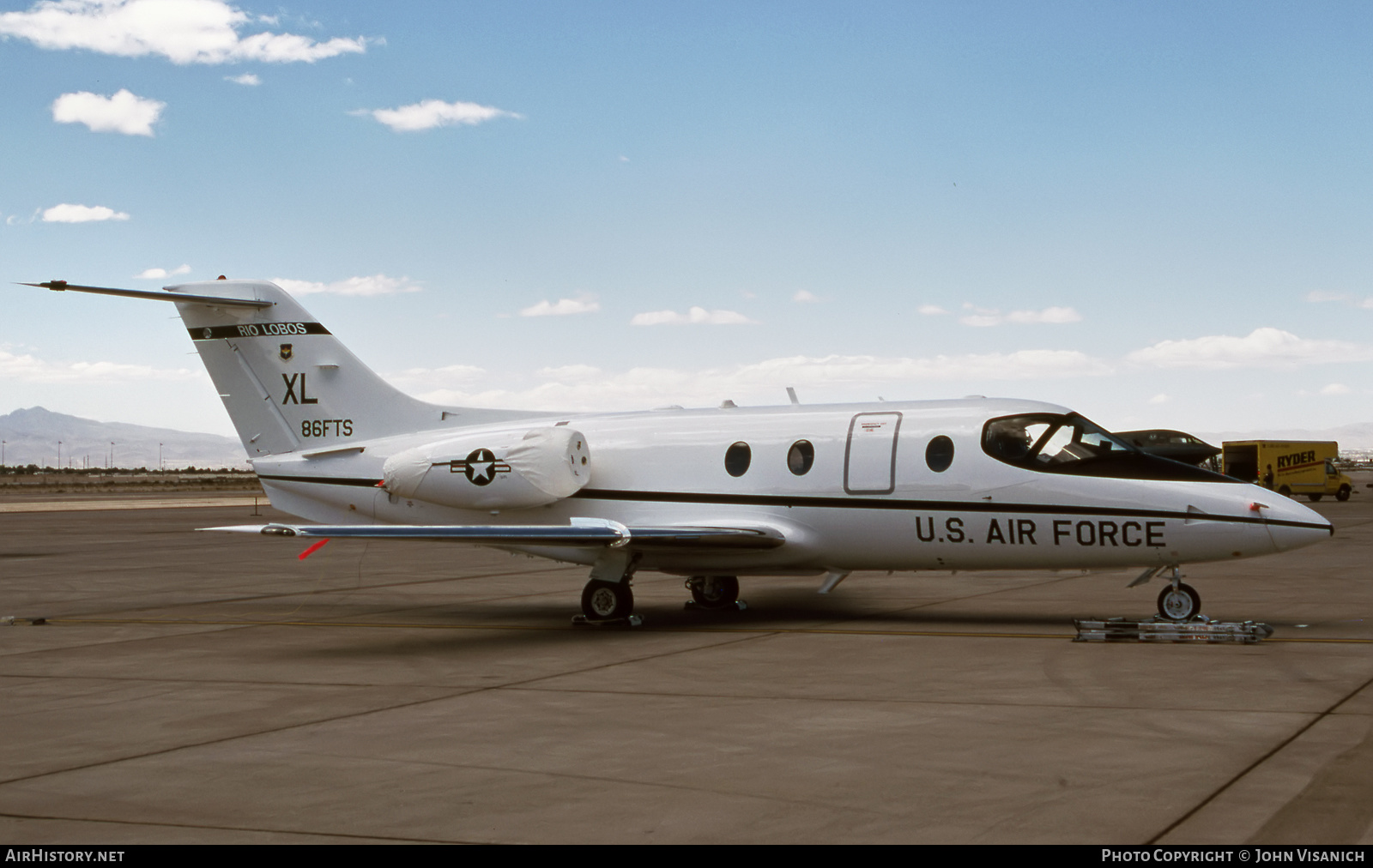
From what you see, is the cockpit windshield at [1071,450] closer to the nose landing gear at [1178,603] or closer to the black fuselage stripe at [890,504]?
the black fuselage stripe at [890,504]

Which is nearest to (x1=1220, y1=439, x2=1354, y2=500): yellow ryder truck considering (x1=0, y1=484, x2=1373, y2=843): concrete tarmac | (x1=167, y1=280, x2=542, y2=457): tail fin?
(x1=0, y1=484, x2=1373, y2=843): concrete tarmac

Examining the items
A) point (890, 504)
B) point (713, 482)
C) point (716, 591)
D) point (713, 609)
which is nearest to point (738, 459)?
point (713, 482)

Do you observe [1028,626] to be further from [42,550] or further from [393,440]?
[42,550]

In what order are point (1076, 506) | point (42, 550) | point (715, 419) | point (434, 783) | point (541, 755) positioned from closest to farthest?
point (434, 783)
point (541, 755)
point (1076, 506)
point (715, 419)
point (42, 550)

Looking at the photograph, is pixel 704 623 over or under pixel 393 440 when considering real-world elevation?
under

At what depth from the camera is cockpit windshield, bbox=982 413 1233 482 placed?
14320 millimetres

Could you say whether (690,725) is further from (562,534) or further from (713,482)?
(713,482)

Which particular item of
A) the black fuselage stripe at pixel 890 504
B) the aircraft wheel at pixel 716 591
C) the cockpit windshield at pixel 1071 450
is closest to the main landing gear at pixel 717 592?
the aircraft wheel at pixel 716 591

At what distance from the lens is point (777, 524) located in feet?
52.2

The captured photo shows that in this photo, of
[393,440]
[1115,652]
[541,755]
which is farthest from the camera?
[393,440]

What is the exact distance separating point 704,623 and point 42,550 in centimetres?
2190

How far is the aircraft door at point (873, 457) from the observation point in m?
15.4

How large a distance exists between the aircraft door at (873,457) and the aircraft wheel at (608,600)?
3028 millimetres
